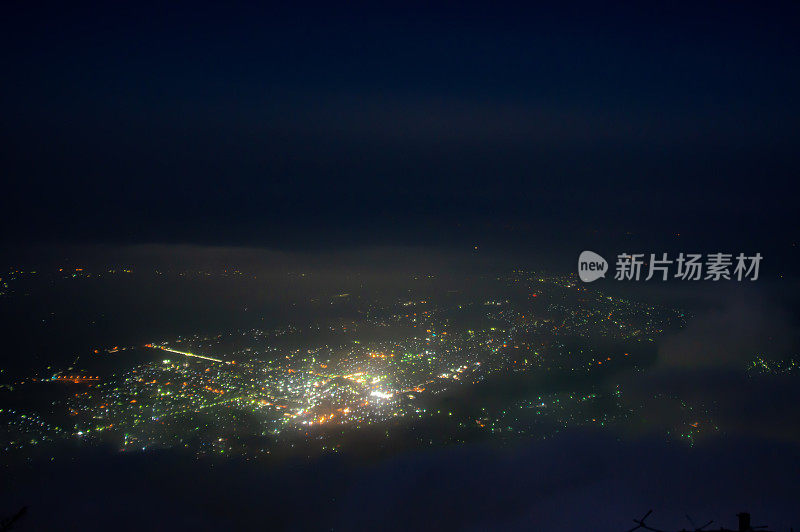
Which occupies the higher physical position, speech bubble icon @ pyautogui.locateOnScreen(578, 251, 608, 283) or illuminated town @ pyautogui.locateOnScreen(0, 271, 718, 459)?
speech bubble icon @ pyautogui.locateOnScreen(578, 251, 608, 283)

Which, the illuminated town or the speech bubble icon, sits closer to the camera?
the illuminated town

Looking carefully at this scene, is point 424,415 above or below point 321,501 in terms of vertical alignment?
above

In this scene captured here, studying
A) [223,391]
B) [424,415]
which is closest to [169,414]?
[223,391]

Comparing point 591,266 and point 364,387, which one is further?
point 591,266

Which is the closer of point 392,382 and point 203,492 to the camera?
point 203,492

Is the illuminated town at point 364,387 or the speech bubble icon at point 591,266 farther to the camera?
the speech bubble icon at point 591,266

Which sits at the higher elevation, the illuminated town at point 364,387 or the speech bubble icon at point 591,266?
the speech bubble icon at point 591,266

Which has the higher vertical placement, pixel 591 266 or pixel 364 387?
pixel 591 266

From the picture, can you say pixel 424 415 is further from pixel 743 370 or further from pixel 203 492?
pixel 743 370
